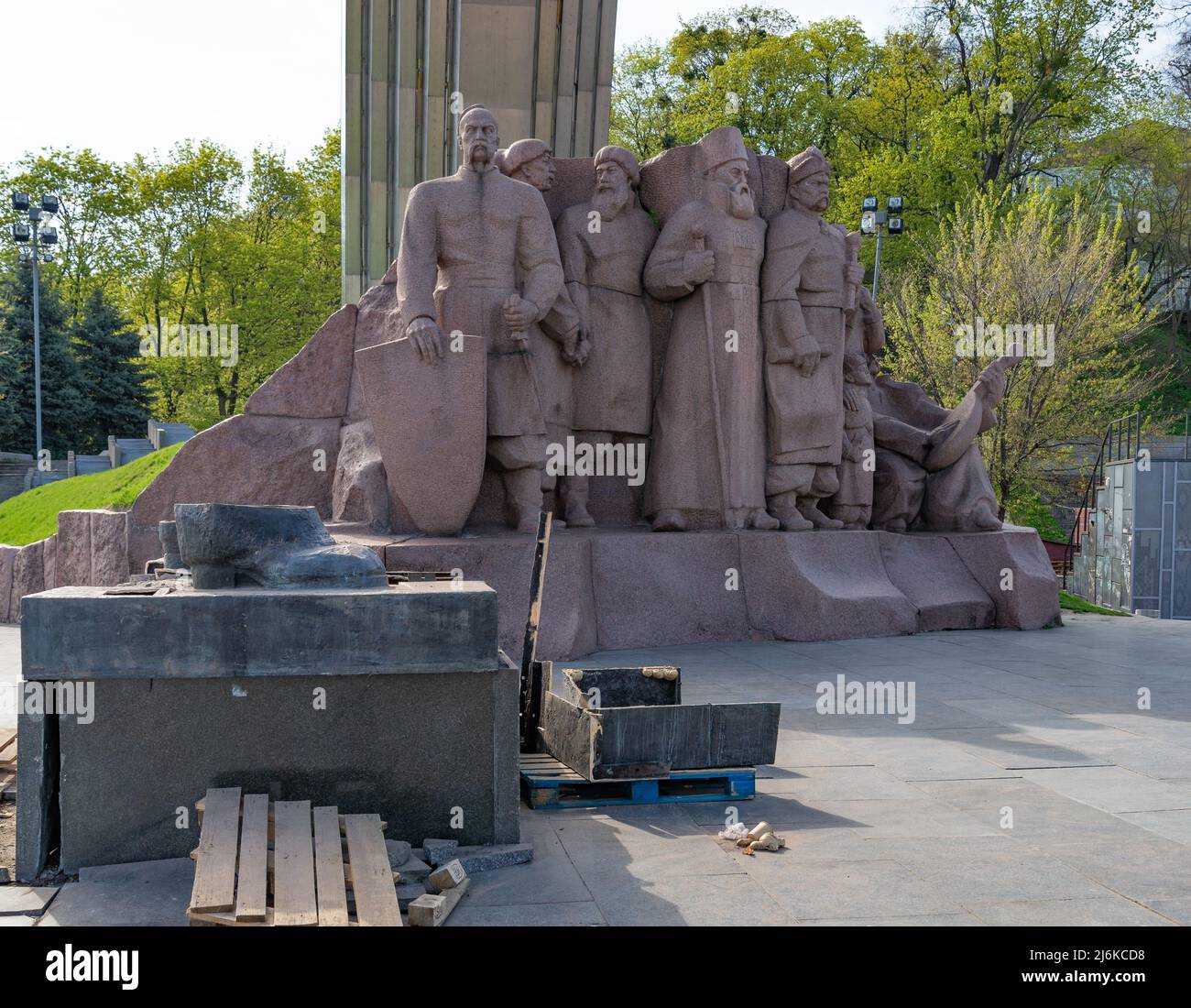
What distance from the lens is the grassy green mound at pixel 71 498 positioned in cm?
1418

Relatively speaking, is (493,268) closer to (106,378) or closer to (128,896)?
(128,896)

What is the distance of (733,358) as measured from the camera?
10836 millimetres

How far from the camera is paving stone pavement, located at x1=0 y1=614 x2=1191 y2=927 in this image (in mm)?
3953

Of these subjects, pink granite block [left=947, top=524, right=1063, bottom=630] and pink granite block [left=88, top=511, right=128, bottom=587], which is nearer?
pink granite block [left=88, top=511, right=128, bottom=587]

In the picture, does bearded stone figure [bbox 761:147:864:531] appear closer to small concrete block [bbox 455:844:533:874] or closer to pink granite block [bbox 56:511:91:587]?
pink granite block [bbox 56:511:91:587]

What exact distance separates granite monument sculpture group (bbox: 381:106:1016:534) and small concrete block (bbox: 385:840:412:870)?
5.19 m

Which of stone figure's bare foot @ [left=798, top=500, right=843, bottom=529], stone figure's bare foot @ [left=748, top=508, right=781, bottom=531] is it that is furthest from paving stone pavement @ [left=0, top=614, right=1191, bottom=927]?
stone figure's bare foot @ [left=798, top=500, right=843, bottom=529]

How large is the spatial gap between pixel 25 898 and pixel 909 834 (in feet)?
10.4

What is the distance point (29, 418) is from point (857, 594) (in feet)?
87.7

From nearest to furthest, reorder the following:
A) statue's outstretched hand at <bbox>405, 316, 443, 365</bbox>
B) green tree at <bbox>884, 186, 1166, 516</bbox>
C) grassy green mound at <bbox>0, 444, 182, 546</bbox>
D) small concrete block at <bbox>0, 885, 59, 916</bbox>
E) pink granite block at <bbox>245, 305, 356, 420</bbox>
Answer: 1. small concrete block at <bbox>0, 885, 59, 916</bbox>
2. statue's outstretched hand at <bbox>405, 316, 443, 365</bbox>
3. pink granite block at <bbox>245, 305, 356, 420</bbox>
4. grassy green mound at <bbox>0, 444, 182, 546</bbox>
5. green tree at <bbox>884, 186, 1166, 516</bbox>

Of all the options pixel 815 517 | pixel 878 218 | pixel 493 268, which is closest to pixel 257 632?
pixel 493 268

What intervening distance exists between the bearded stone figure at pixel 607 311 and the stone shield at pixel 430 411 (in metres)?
1.58

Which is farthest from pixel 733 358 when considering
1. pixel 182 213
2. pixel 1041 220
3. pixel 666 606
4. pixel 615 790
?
pixel 182 213
